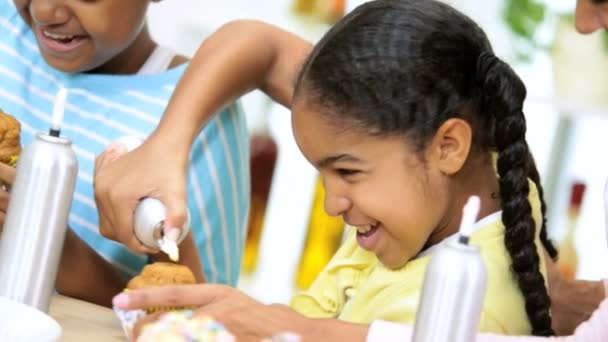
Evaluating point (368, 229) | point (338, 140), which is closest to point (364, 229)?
point (368, 229)

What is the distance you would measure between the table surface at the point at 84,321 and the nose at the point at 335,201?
0.93 feet

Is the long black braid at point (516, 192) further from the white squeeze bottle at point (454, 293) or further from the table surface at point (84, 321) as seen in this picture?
the table surface at point (84, 321)

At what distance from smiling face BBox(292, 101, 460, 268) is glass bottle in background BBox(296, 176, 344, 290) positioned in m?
1.27

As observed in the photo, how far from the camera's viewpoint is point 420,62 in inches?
56.3

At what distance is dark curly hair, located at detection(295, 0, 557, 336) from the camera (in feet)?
4.64

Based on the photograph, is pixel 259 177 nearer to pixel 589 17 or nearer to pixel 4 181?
pixel 4 181

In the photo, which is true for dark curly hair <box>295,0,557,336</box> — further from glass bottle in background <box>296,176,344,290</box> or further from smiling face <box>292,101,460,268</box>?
glass bottle in background <box>296,176,344,290</box>

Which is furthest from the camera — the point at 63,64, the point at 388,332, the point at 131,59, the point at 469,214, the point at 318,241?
the point at 318,241

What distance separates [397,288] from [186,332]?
0.44m

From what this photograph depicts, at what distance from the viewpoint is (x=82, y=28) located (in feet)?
5.82

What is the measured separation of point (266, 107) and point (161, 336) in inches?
74.1

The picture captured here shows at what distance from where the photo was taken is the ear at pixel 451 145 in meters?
1.42

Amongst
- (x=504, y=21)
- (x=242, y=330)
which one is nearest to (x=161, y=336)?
(x=242, y=330)

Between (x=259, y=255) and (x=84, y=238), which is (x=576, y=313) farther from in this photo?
(x=259, y=255)
